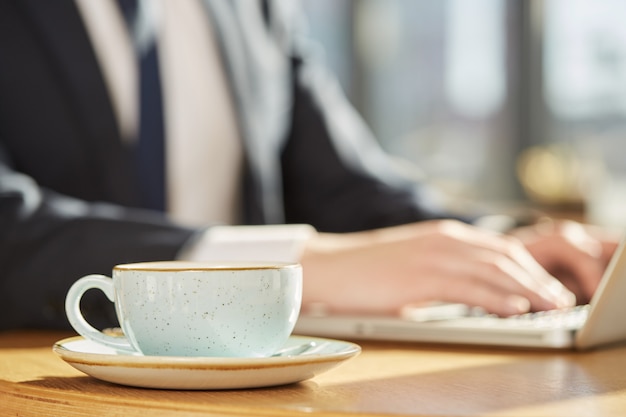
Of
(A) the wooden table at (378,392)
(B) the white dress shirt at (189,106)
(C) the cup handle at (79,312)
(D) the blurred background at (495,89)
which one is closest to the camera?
(A) the wooden table at (378,392)

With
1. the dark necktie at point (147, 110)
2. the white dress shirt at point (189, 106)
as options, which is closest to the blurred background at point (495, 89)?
the white dress shirt at point (189, 106)

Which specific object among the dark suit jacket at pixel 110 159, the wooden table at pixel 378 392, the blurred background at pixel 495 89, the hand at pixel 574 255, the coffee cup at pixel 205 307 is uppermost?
the blurred background at pixel 495 89

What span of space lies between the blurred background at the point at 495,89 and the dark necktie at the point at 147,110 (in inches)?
103

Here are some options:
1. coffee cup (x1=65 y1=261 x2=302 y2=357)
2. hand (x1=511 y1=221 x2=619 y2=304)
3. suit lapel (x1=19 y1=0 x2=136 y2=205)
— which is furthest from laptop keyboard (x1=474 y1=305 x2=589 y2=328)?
suit lapel (x1=19 y1=0 x2=136 y2=205)

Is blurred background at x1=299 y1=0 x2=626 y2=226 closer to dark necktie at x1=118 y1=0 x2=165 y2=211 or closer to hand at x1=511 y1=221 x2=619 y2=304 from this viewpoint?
dark necktie at x1=118 y1=0 x2=165 y2=211

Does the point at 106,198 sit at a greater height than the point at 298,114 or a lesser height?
lesser

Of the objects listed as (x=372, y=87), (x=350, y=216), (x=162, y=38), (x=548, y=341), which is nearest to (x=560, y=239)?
(x=548, y=341)

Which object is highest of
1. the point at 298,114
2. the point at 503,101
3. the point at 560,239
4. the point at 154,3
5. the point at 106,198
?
the point at 503,101

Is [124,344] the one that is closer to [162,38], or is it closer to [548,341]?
[548,341]

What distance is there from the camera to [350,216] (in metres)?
1.67

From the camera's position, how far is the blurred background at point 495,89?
418 centimetres

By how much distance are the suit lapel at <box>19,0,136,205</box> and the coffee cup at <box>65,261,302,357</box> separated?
82 cm

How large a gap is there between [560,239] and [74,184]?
0.68m

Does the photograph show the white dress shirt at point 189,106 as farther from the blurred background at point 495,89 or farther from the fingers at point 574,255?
the blurred background at point 495,89
